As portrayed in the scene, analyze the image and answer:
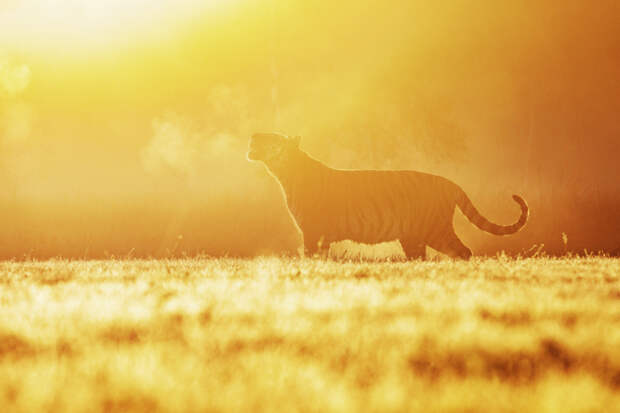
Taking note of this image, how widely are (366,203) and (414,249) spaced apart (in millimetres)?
878

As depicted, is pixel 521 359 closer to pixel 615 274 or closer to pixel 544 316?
pixel 544 316

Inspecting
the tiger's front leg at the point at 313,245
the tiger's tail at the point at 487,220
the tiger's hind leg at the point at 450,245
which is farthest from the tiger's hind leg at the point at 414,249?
the tiger's front leg at the point at 313,245

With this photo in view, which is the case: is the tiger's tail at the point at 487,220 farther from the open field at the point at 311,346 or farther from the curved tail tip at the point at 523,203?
the open field at the point at 311,346

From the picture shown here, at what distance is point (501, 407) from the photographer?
2107 millimetres

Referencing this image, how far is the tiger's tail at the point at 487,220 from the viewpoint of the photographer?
8.55 metres

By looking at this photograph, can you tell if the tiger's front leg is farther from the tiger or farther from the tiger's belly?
the tiger's belly

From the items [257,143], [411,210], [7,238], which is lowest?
[7,238]

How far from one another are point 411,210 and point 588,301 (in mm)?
4506

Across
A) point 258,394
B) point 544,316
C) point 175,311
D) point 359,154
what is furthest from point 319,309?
point 359,154

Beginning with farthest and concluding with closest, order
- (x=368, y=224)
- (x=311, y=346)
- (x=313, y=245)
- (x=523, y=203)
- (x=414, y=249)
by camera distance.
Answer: (x=414, y=249)
(x=523, y=203)
(x=368, y=224)
(x=313, y=245)
(x=311, y=346)

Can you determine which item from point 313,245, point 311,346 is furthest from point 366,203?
point 311,346

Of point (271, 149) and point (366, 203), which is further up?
point (271, 149)

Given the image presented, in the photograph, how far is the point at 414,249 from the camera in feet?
28.5

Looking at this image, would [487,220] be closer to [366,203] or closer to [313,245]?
[366,203]
